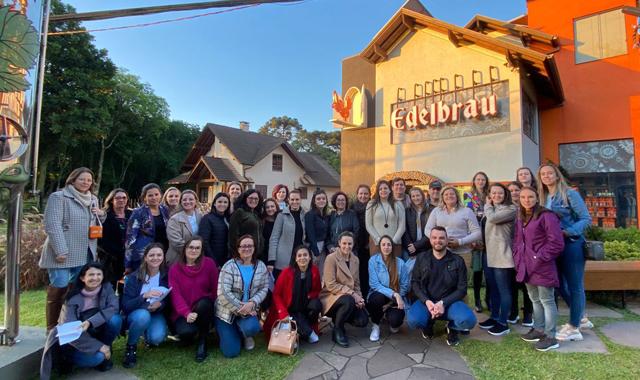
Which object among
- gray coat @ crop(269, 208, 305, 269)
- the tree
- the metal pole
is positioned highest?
the tree

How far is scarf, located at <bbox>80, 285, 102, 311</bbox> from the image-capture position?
318 centimetres

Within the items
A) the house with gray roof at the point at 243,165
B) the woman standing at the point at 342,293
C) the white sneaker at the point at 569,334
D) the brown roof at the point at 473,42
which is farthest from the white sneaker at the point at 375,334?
the house with gray roof at the point at 243,165

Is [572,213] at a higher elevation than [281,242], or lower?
higher

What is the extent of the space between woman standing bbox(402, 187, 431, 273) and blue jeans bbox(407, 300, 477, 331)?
2.05 feet

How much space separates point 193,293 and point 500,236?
3.45 meters

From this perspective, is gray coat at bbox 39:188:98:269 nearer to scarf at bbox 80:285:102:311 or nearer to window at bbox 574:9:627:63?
scarf at bbox 80:285:102:311

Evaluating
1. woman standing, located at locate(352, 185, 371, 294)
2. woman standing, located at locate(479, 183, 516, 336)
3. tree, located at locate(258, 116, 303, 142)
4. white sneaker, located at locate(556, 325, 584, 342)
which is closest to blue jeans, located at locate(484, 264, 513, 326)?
woman standing, located at locate(479, 183, 516, 336)

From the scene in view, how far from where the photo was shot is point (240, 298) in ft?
12.1

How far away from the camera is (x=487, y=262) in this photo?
405 cm

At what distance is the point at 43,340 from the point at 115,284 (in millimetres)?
973

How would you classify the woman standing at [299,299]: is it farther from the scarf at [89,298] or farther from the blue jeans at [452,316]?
the scarf at [89,298]

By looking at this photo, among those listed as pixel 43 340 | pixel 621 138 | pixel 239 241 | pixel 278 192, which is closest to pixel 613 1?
pixel 621 138

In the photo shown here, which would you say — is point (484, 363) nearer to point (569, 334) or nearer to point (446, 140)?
point (569, 334)

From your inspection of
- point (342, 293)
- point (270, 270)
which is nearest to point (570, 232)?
point (342, 293)
